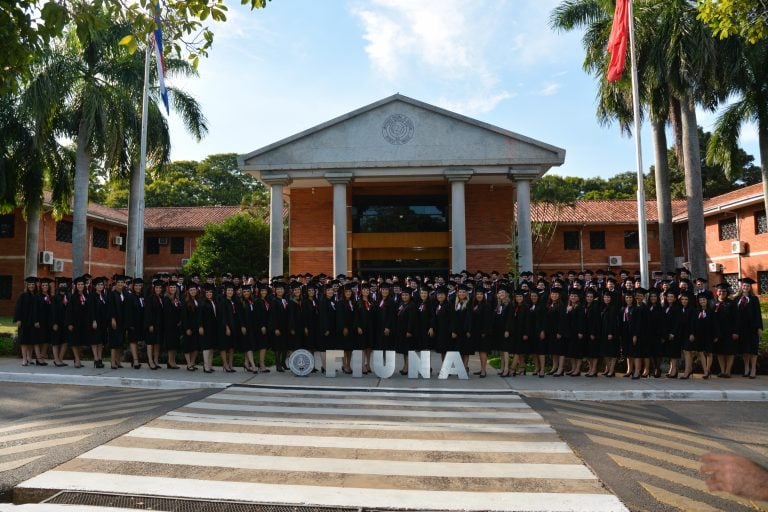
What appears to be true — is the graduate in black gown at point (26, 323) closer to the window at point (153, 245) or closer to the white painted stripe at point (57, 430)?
the white painted stripe at point (57, 430)

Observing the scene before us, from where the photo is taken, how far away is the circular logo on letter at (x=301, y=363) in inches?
470

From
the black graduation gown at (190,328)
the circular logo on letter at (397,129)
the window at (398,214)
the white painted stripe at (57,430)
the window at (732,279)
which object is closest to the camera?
the white painted stripe at (57,430)

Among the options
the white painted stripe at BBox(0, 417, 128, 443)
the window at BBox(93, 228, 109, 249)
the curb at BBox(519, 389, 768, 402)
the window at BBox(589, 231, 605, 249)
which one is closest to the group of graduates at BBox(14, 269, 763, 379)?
the curb at BBox(519, 389, 768, 402)

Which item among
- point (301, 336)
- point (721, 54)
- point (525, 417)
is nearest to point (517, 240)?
point (721, 54)

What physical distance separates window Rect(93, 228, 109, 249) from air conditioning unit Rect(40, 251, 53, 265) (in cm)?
527

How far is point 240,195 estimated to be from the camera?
61281mm

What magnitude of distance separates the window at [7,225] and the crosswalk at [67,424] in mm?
28190

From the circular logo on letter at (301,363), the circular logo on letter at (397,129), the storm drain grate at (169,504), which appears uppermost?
the circular logo on letter at (397,129)

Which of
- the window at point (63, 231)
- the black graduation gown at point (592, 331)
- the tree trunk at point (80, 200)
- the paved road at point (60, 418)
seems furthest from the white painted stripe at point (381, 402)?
the window at point (63, 231)

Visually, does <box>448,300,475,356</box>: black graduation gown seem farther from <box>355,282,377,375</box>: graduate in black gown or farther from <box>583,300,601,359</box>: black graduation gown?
<box>583,300,601,359</box>: black graduation gown

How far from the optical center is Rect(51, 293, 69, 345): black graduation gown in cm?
1305

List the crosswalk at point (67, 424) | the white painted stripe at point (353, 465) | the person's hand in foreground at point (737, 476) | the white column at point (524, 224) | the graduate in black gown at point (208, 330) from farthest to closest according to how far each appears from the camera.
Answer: the white column at point (524, 224) < the graduate in black gown at point (208, 330) < the crosswalk at point (67, 424) < the white painted stripe at point (353, 465) < the person's hand in foreground at point (737, 476)

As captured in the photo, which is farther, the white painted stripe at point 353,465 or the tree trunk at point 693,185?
the tree trunk at point 693,185

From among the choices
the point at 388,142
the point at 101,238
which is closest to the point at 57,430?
the point at 388,142
